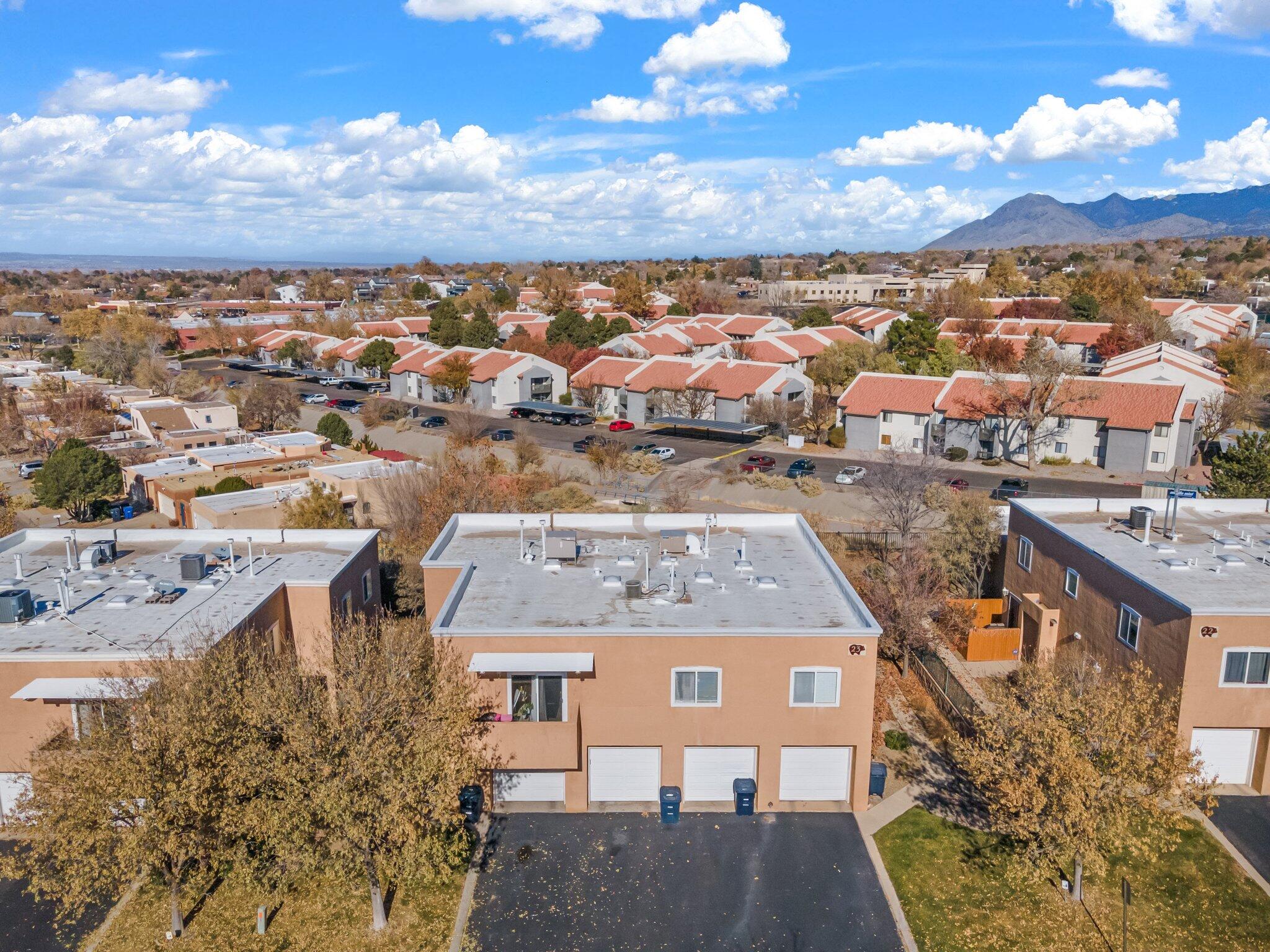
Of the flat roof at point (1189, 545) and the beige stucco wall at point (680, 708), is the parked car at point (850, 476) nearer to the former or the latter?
the flat roof at point (1189, 545)

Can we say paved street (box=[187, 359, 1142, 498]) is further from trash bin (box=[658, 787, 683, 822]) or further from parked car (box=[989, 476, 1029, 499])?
trash bin (box=[658, 787, 683, 822])

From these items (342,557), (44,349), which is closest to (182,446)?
(342,557)

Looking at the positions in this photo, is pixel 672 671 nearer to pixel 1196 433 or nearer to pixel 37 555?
pixel 37 555

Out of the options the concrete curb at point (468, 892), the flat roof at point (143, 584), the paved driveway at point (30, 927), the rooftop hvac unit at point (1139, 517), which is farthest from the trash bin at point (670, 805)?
the rooftop hvac unit at point (1139, 517)

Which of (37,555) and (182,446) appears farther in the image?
(182,446)

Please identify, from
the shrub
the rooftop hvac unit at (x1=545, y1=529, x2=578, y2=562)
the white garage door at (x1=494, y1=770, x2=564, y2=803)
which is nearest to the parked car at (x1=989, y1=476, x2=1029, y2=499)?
the shrub
